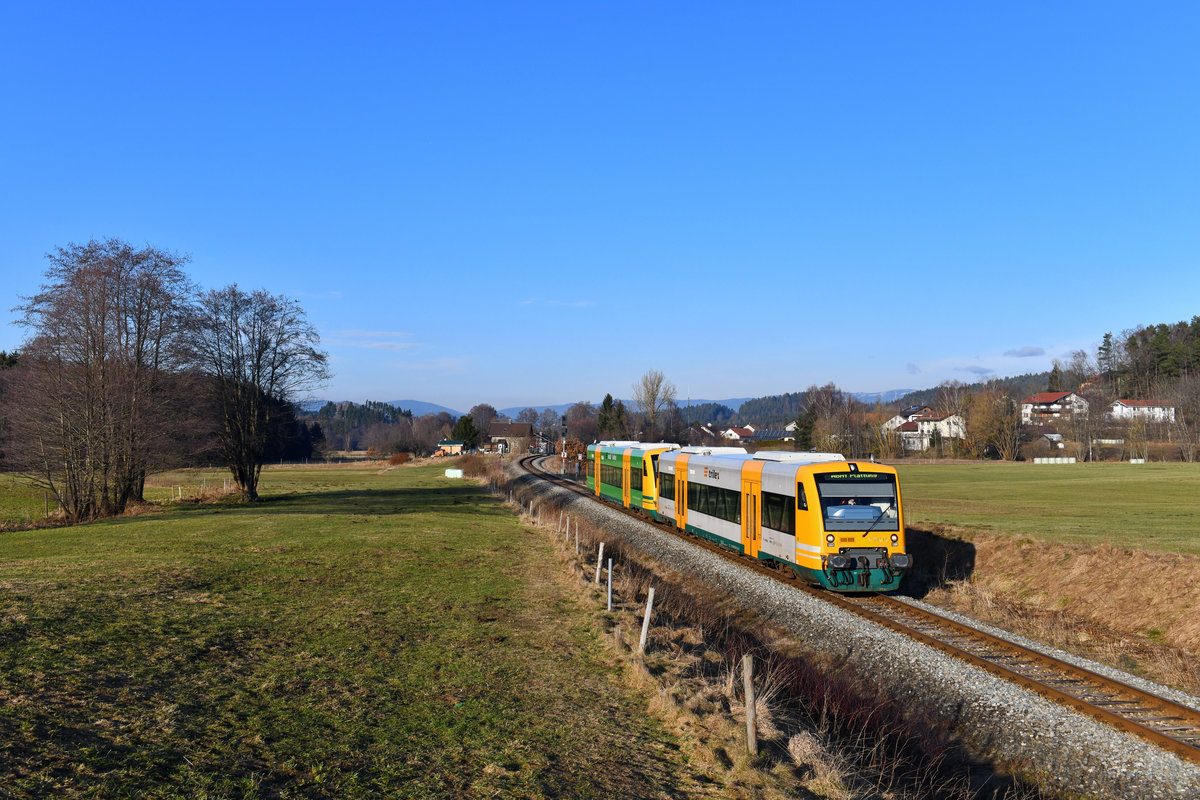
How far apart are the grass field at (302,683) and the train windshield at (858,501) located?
21.3ft

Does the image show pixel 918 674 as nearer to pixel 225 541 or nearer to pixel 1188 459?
pixel 225 541

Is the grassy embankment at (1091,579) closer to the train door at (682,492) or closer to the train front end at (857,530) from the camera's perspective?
the train front end at (857,530)

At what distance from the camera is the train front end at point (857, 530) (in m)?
18.1

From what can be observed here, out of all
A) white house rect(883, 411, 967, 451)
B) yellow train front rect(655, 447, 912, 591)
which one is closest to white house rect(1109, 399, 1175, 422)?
white house rect(883, 411, 967, 451)

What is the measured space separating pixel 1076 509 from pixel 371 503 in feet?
112

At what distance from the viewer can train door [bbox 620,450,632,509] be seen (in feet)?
132

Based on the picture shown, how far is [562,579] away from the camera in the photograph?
67.8ft

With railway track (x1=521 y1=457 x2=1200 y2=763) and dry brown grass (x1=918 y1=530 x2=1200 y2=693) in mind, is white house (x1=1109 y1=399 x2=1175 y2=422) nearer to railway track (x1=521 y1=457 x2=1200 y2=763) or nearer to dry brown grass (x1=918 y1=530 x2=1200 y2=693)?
dry brown grass (x1=918 y1=530 x2=1200 y2=693)

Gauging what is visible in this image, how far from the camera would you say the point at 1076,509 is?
34.6 meters

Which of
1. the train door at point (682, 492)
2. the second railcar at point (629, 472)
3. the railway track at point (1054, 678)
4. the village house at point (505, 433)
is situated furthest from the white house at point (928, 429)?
the railway track at point (1054, 678)

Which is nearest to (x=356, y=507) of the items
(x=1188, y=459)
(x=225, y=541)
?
(x=225, y=541)

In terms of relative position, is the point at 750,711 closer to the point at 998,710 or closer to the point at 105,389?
the point at 998,710

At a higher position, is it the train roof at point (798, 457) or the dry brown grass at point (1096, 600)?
the train roof at point (798, 457)

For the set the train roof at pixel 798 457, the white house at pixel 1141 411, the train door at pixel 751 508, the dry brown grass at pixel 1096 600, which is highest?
the white house at pixel 1141 411
